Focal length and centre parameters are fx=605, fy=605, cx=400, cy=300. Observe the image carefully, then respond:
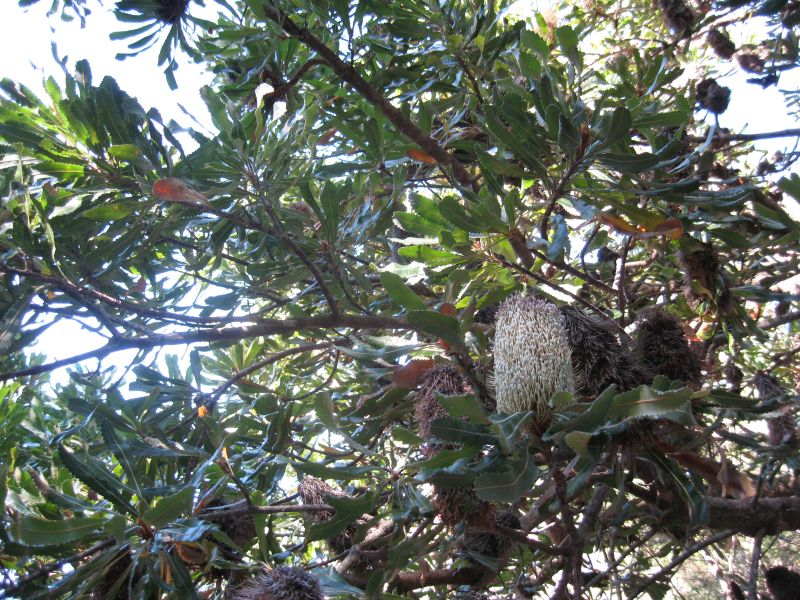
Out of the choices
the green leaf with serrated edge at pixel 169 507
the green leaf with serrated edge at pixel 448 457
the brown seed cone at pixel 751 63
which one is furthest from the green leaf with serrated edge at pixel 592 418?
the brown seed cone at pixel 751 63

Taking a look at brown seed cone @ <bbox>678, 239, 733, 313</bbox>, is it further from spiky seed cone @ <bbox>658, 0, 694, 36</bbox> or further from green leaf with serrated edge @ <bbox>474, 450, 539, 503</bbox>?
spiky seed cone @ <bbox>658, 0, 694, 36</bbox>

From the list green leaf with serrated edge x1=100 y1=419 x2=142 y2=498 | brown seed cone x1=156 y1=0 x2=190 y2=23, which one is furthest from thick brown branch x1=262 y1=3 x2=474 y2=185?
green leaf with serrated edge x1=100 y1=419 x2=142 y2=498

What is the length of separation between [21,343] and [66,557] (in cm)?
71

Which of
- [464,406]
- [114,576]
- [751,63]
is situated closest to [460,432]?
[464,406]

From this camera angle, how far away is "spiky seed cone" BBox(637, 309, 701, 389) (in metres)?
1.79

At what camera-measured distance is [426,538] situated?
1959mm

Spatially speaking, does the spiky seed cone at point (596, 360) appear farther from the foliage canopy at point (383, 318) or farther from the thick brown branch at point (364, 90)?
the thick brown branch at point (364, 90)

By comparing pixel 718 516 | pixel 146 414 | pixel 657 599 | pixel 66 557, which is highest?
pixel 146 414

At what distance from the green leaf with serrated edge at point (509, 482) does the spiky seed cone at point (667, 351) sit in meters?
0.67

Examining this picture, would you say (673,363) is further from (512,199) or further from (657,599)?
(657,599)

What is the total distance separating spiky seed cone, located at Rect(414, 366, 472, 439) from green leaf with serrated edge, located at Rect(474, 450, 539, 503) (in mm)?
376

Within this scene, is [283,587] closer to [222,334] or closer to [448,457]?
[448,457]

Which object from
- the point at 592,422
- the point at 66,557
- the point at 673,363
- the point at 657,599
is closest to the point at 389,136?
the point at 673,363

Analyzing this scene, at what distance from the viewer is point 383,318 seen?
2.19 m
